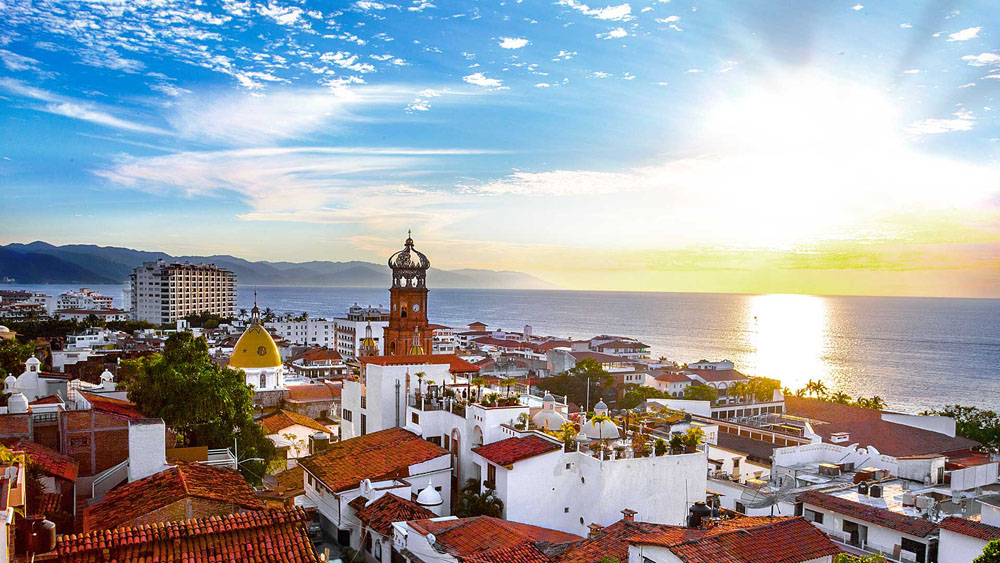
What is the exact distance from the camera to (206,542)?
1009cm

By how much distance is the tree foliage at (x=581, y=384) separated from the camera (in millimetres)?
58438

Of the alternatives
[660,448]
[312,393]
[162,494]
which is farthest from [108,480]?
[312,393]

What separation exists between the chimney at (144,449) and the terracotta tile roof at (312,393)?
92.5 feet

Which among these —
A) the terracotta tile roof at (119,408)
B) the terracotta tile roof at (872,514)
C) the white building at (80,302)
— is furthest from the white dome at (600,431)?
the white building at (80,302)

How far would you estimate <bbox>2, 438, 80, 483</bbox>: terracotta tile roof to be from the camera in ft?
49.5

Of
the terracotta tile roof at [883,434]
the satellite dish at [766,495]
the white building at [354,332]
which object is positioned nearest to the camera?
the satellite dish at [766,495]

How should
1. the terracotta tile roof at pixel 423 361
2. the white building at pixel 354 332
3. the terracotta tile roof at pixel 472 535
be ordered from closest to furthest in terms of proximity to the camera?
1. the terracotta tile roof at pixel 472 535
2. the terracotta tile roof at pixel 423 361
3. the white building at pixel 354 332

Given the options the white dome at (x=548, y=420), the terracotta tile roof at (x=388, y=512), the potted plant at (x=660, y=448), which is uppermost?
the white dome at (x=548, y=420)

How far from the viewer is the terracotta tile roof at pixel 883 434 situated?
1561 inches

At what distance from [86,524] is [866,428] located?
44.1 metres

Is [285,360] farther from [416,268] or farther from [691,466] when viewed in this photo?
[691,466]

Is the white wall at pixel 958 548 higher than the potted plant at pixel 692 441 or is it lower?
lower

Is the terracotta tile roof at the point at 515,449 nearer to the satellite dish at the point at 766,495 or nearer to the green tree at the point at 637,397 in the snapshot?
the satellite dish at the point at 766,495

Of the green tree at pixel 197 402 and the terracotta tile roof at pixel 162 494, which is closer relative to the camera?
the terracotta tile roof at pixel 162 494
